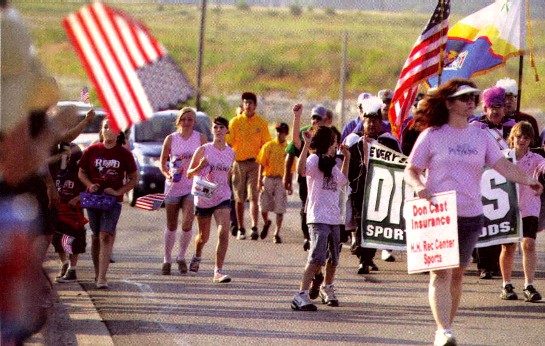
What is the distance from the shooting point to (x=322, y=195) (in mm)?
12391

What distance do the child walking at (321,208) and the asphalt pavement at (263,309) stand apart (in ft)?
1.09

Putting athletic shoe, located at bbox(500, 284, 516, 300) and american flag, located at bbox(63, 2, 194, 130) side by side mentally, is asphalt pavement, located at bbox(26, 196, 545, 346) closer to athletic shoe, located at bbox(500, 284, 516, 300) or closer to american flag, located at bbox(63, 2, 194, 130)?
athletic shoe, located at bbox(500, 284, 516, 300)

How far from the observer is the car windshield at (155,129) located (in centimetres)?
2648

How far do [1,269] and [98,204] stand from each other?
8355 millimetres

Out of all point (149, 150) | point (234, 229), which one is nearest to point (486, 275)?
point (234, 229)

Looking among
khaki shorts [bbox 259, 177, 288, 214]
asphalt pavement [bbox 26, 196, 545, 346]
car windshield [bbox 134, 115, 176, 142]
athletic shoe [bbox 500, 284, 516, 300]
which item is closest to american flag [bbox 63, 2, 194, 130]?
asphalt pavement [bbox 26, 196, 545, 346]

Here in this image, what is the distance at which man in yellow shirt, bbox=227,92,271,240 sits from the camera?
20094 mm

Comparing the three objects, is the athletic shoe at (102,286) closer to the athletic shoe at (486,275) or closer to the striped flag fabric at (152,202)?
the striped flag fabric at (152,202)

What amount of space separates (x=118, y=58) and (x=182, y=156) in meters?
9.34

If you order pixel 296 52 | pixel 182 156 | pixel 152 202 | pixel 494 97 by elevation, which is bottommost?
pixel 152 202

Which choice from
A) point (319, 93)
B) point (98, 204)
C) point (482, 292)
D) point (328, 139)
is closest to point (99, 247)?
point (98, 204)

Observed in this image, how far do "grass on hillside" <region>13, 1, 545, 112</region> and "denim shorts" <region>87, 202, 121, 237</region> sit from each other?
47.7 meters

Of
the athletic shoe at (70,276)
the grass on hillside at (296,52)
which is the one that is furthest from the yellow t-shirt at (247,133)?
the grass on hillside at (296,52)

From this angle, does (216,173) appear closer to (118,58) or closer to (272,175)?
(272,175)
